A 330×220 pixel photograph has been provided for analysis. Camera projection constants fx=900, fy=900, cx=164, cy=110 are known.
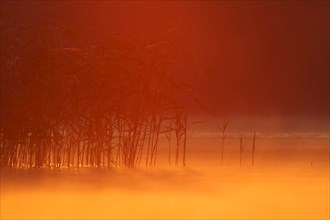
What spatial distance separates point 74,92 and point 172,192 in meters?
1.63

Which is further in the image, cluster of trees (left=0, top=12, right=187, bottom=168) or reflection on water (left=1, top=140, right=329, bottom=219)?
cluster of trees (left=0, top=12, right=187, bottom=168)

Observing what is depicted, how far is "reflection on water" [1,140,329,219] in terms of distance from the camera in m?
5.50

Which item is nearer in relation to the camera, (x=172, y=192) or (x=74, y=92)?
(x=172, y=192)

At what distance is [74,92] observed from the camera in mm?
7535

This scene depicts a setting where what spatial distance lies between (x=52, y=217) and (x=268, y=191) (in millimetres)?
1710

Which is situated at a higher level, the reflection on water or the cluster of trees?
the cluster of trees

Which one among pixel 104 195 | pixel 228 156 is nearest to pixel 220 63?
pixel 228 156

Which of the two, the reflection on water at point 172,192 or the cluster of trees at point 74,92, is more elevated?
the cluster of trees at point 74,92

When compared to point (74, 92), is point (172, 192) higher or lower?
lower

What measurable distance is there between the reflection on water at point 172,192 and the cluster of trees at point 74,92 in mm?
259

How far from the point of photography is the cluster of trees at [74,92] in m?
7.43

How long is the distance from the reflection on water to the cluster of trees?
26 cm

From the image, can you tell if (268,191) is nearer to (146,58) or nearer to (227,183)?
(227,183)

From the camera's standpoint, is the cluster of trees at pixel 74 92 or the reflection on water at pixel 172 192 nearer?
the reflection on water at pixel 172 192
